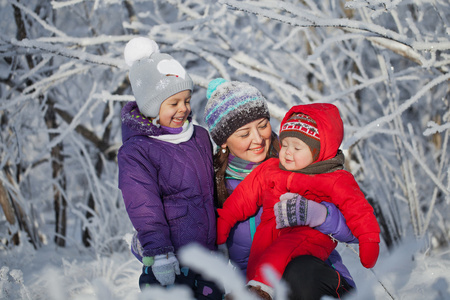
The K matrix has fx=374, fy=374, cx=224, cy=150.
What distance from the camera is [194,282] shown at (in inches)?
66.0

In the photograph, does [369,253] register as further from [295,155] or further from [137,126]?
[137,126]

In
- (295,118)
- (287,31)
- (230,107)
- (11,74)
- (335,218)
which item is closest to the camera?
(335,218)

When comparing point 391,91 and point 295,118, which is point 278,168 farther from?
point 391,91

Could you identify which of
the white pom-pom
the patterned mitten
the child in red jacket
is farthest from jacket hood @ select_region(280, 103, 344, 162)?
the white pom-pom

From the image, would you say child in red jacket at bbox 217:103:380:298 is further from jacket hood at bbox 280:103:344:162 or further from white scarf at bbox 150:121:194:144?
white scarf at bbox 150:121:194:144

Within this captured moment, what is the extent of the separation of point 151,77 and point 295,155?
0.79 meters

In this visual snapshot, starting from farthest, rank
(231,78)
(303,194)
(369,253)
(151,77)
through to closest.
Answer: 1. (231,78)
2. (151,77)
3. (303,194)
4. (369,253)

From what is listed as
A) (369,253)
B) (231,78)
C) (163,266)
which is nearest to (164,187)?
(163,266)

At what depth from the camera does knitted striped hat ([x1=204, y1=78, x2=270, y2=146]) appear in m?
1.83

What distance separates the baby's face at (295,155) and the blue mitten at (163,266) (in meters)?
0.63

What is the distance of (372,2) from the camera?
4.68 ft

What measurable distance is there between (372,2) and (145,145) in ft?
3.66

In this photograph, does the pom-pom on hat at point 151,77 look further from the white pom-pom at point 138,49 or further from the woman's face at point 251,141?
the woman's face at point 251,141

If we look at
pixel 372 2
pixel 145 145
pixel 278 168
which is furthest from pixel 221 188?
pixel 372 2
